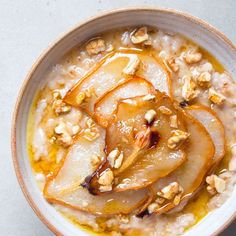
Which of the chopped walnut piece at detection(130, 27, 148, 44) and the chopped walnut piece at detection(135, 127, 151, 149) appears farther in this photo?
the chopped walnut piece at detection(130, 27, 148, 44)

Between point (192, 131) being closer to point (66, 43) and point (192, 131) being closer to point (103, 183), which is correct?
point (103, 183)

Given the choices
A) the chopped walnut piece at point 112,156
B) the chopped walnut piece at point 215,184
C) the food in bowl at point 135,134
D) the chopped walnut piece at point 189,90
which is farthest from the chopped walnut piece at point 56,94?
the chopped walnut piece at point 215,184

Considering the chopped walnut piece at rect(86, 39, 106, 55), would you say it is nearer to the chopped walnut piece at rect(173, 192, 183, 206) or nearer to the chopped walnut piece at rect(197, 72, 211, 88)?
the chopped walnut piece at rect(197, 72, 211, 88)

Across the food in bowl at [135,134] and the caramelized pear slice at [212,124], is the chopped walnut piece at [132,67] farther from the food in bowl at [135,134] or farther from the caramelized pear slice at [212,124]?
the caramelized pear slice at [212,124]

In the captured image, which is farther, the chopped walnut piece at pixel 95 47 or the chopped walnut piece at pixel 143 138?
the chopped walnut piece at pixel 95 47

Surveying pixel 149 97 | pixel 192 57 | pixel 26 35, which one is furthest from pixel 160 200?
pixel 26 35

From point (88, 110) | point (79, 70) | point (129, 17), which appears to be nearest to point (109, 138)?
point (88, 110)

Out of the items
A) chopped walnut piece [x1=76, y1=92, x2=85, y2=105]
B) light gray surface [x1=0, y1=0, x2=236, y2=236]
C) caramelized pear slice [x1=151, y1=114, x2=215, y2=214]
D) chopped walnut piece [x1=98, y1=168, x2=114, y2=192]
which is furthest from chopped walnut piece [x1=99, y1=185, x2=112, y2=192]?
light gray surface [x1=0, y1=0, x2=236, y2=236]
